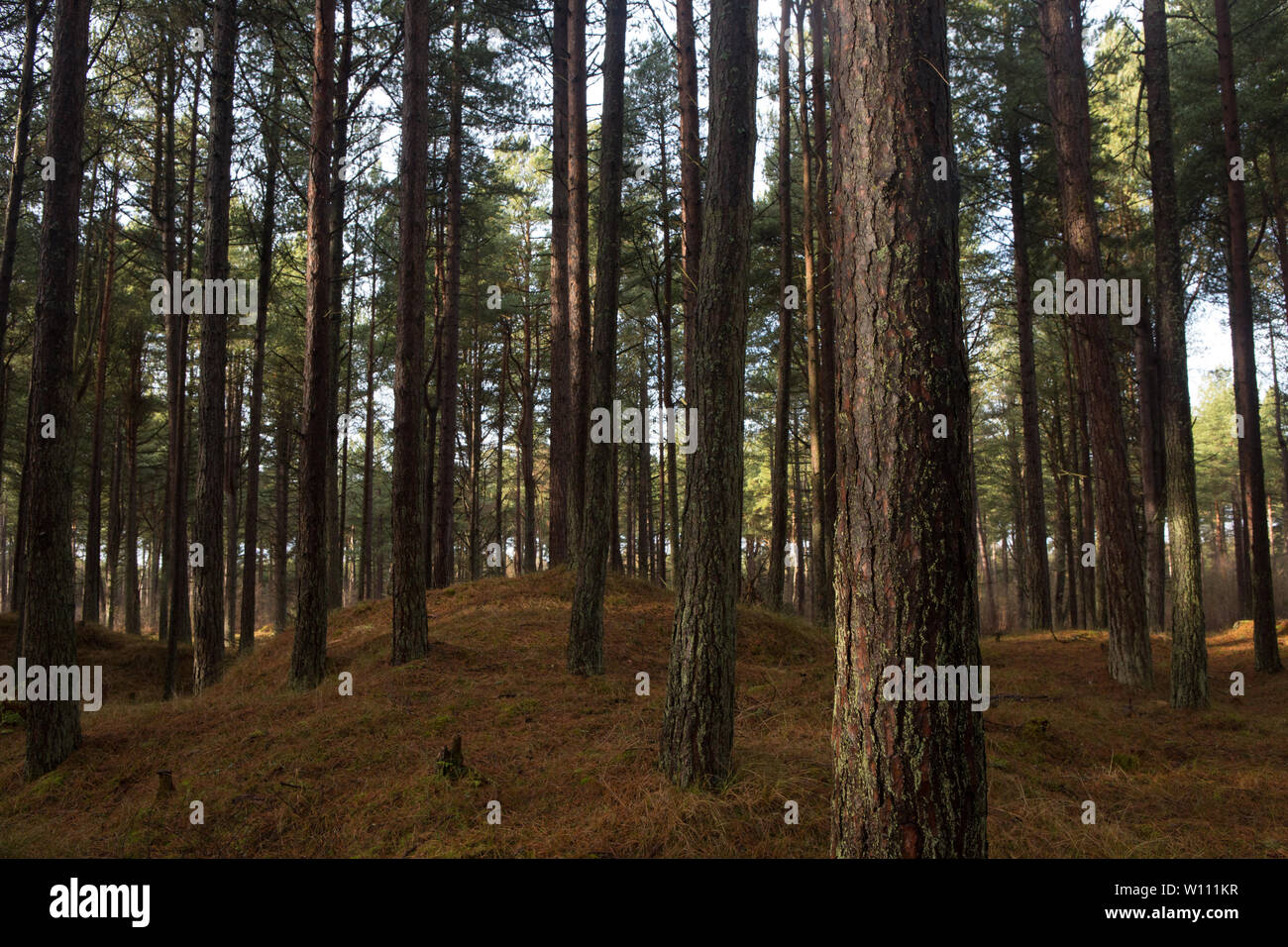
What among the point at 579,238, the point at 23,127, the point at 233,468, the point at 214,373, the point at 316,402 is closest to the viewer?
the point at 316,402

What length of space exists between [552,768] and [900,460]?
4.04 meters

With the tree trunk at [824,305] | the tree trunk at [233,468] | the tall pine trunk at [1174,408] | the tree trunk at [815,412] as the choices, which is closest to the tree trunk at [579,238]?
the tree trunk at [815,412]

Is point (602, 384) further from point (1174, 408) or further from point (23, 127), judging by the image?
point (23, 127)

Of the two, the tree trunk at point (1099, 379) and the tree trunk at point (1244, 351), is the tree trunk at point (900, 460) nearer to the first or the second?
the tree trunk at point (1099, 379)

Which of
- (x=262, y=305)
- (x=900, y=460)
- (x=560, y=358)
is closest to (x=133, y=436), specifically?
(x=262, y=305)

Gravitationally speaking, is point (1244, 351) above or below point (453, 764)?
above

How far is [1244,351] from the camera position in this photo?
1146 centimetres

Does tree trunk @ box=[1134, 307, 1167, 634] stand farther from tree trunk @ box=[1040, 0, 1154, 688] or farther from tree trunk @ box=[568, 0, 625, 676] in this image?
tree trunk @ box=[568, 0, 625, 676]

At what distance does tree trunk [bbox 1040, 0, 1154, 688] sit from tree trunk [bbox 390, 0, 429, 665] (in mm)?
9325

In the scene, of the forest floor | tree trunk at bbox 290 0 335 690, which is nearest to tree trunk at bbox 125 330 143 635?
the forest floor

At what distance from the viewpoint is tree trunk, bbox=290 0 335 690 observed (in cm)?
876

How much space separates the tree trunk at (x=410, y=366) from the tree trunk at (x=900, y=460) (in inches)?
268

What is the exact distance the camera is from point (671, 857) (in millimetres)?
4086
